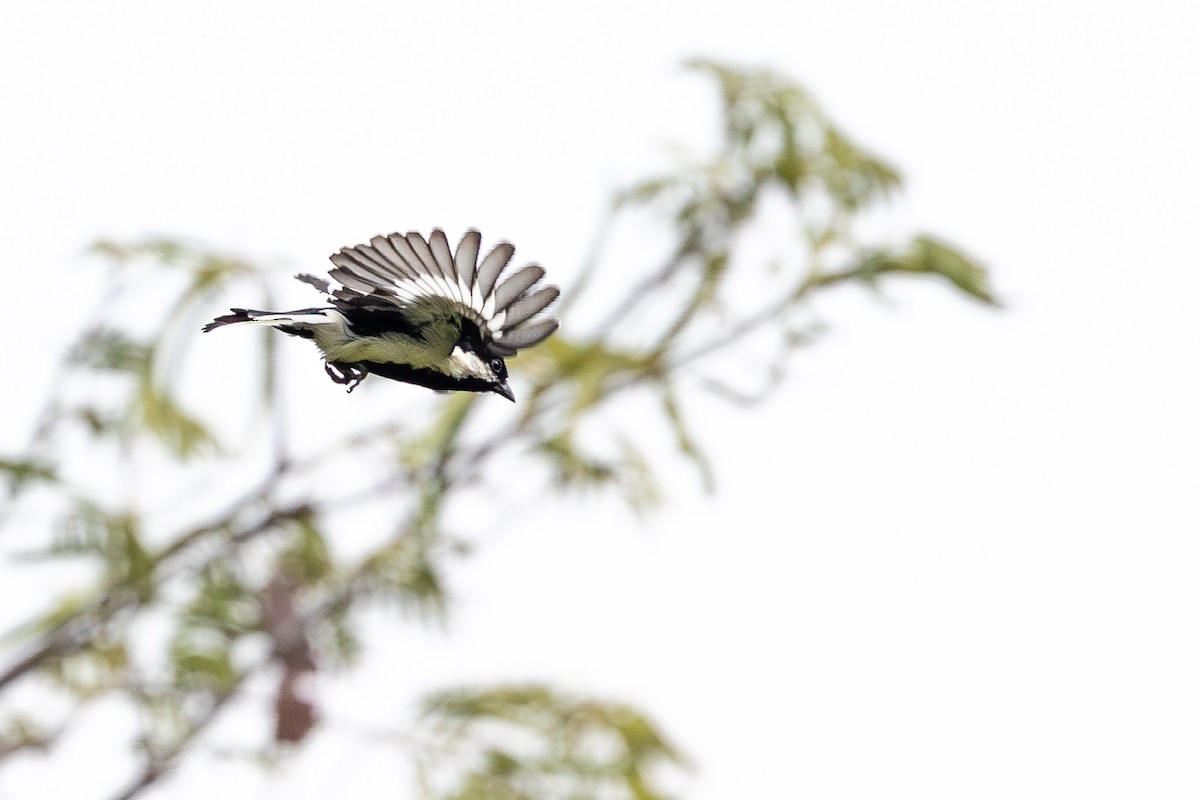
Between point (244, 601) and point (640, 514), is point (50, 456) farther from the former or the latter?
point (640, 514)

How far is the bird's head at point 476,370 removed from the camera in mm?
1068

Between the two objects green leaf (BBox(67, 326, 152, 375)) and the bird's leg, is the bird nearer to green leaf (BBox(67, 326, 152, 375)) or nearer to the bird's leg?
the bird's leg

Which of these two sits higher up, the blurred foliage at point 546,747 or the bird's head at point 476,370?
the blurred foliage at point 546,747

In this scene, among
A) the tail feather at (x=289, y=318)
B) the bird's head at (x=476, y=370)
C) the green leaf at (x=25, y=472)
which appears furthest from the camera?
the green leaf at (x=25, y=472)

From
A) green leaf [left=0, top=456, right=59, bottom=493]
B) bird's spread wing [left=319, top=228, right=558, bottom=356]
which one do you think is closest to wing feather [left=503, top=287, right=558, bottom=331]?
bird's spread wing [left=319, top=228, right=558, bottom=356]

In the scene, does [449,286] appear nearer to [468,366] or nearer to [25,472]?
[468,366]

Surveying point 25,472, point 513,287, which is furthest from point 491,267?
point 25,472

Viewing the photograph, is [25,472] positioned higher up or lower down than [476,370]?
higher up

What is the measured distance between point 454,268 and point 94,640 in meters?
1.98

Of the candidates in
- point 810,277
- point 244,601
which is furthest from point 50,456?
point 810,277

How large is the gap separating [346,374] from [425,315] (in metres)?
0.06

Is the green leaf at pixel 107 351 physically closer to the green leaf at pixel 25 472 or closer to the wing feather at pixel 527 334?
the green leaf at pixel 25 472

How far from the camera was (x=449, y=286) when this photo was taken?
105 cm

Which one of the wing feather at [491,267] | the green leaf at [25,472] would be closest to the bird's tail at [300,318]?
the wing feather at [491,267]
